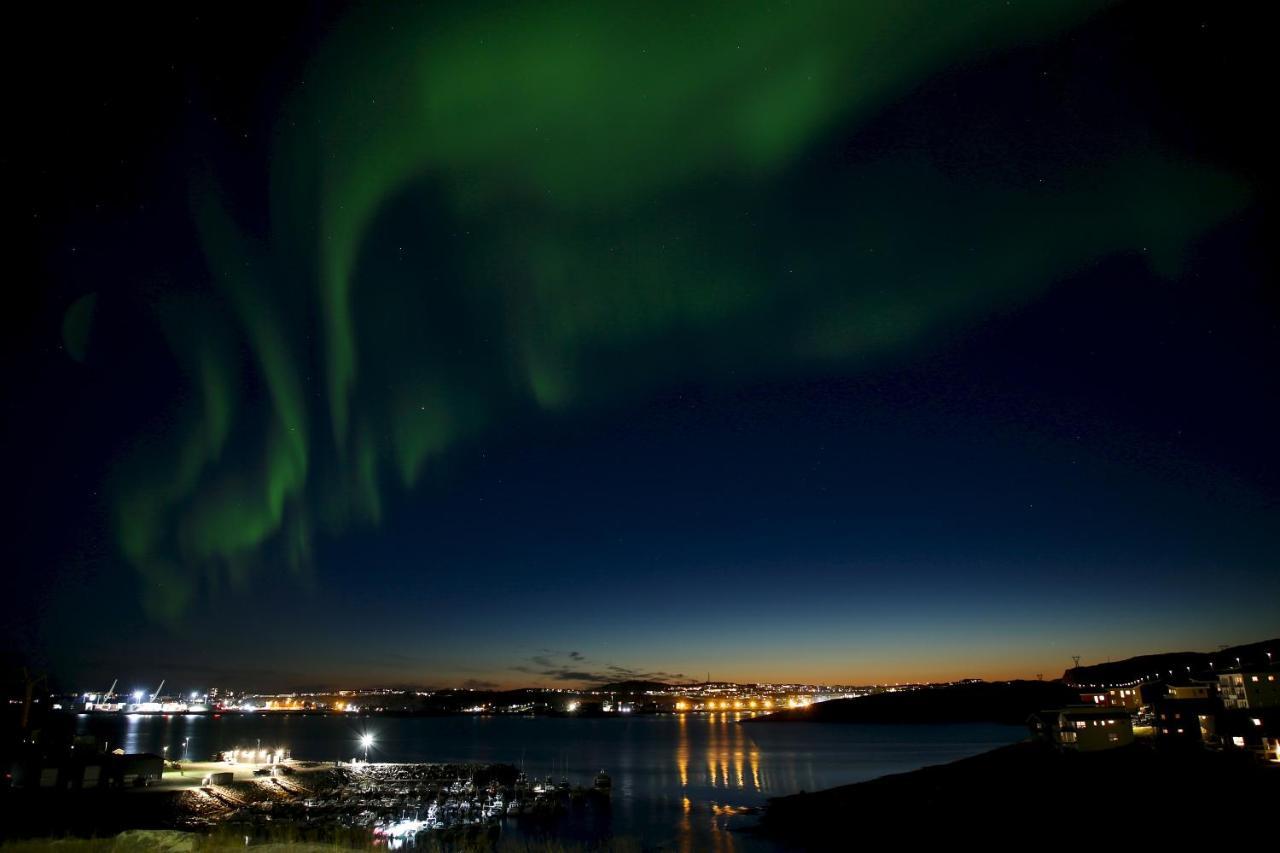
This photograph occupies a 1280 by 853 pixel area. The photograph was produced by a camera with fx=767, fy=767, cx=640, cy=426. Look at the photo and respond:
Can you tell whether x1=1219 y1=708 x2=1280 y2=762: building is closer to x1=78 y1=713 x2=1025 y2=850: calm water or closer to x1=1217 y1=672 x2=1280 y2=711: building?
x1=1217 y1=672 x2=1280 y2=711: building

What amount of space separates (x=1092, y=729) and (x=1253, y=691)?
10.4 m

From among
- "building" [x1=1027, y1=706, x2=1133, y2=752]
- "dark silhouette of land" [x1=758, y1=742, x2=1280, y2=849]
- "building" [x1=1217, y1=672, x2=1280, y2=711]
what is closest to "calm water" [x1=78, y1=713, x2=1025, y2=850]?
"dark silhouette of land" [x1=758, y1=742, x2=1280, y2=849]

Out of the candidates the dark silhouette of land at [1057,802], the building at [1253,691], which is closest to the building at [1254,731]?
the dark silhouette of land at [1057,802]

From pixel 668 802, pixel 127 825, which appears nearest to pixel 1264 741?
pixel 668 802

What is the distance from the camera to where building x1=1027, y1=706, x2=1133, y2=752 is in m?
53.7

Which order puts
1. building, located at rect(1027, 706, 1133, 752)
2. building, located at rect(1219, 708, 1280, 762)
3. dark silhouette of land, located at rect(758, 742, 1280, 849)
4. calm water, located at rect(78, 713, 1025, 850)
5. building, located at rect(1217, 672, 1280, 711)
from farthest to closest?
building, located at rect(1027, 706, 1133, 752), calm water, located at rect(78, 713, 1025, 850), building, located at rect(1217, 672, 1280, 711), building, located at rect(1219, 708, 1280, 762), dark silhouette of land, located at rect(758, 742, 1280, 849)

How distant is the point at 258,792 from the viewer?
162 feet

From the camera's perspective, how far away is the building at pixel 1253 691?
51.0 metres

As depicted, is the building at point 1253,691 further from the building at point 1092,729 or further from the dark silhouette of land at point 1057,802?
the dark silhouette of land at point 1057,802

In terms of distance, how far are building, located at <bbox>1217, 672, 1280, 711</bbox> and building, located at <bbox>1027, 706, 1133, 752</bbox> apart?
669 cm

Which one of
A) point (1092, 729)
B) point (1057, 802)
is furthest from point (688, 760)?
point (1057, 802)

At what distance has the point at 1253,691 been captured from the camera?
5181 cm

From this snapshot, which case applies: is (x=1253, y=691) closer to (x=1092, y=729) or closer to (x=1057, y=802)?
(x=1092, y=729)

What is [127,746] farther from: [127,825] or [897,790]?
[897,790]
